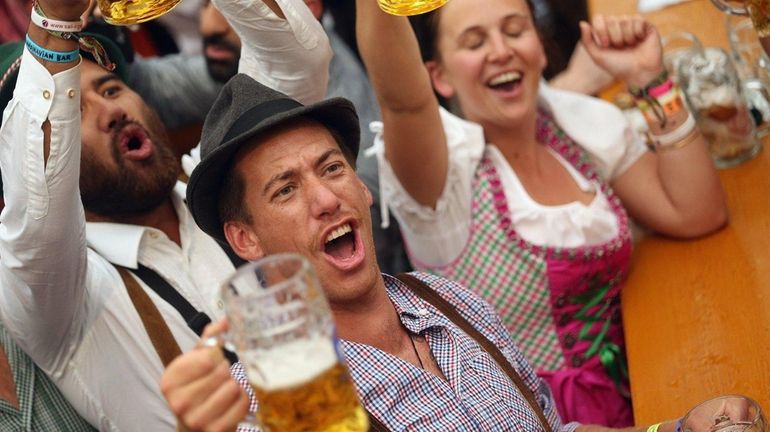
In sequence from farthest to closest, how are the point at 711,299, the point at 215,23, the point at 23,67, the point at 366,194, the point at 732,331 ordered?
the point at 215,23 < the point at 711,299 < the point at 732,331 < the point at 366,194 < the point at 23,67

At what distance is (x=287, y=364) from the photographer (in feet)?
4.19

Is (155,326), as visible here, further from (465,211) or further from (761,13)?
(761,13)

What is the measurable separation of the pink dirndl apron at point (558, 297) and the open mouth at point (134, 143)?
0.79 metres

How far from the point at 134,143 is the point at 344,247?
821mm

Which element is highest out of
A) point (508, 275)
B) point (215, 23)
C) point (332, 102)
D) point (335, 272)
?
point (332, 102)

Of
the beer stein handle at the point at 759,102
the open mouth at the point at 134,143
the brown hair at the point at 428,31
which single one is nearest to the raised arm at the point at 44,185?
the open mouth at the point at 134,143

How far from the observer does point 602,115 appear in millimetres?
3049

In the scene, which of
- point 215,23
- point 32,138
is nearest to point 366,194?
point 32,138

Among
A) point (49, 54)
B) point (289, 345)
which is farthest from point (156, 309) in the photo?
point (289, 345)

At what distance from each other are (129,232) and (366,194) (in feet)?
2.09

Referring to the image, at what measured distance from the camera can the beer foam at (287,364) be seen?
1275mm

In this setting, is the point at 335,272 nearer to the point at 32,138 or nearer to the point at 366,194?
the point at 366,194

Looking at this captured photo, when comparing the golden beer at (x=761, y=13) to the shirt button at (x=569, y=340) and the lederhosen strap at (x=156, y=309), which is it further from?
the lederhosen strap at (x=156, y=309)

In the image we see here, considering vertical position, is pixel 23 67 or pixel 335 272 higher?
pixel 23 67
